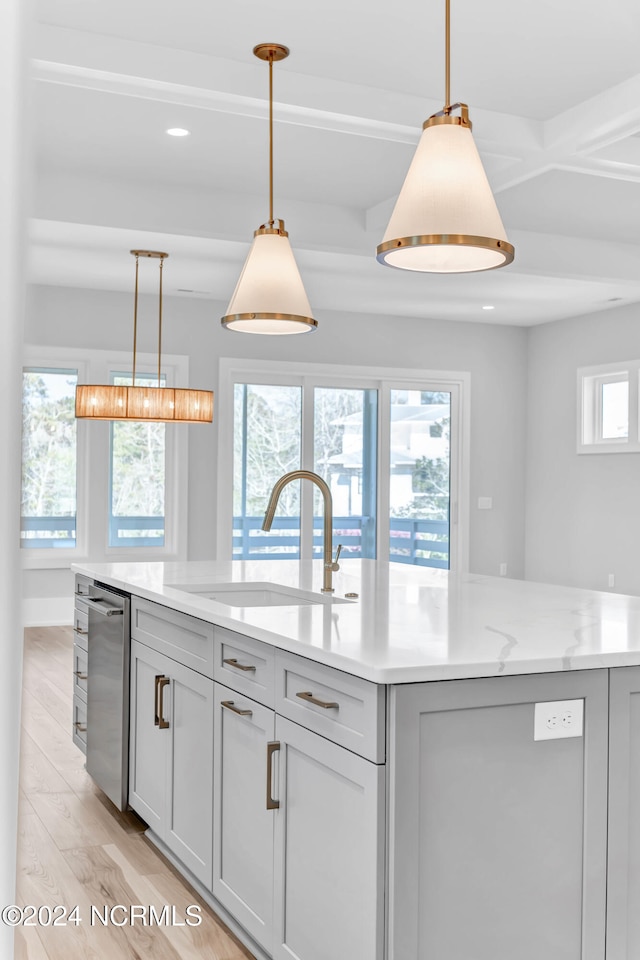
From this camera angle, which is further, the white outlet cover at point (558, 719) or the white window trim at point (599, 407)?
the white window trim at point (599, 407)

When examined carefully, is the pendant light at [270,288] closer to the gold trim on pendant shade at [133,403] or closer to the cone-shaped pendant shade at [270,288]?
the cone-shaped pendant shade at [270,288]

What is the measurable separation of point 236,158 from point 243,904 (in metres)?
4.01

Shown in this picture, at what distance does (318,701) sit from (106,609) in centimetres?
175

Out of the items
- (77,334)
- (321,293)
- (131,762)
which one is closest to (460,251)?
(131,762)

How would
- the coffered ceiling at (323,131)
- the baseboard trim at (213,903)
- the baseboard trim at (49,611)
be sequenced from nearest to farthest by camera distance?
the baseboard trim at (213,903) → the coffered ceiling at (323,131) → the baseboard trim at (49,611)

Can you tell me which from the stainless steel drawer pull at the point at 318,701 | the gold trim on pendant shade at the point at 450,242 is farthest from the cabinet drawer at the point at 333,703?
the gold trim on pendant shade at the point at 450,242

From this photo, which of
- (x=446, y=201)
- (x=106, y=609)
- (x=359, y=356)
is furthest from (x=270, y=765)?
(x=359, y=356)

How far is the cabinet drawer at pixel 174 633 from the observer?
262cm

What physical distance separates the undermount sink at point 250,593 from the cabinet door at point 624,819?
1.37 metres

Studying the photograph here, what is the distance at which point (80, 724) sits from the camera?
3902mm

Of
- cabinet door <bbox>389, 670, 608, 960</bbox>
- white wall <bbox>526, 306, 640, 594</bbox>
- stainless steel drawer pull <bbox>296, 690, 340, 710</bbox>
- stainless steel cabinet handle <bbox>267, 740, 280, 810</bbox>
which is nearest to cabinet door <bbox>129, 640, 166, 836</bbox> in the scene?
stainless steel cabinet handle <bbox>267, 740, 280, 810</bbox>

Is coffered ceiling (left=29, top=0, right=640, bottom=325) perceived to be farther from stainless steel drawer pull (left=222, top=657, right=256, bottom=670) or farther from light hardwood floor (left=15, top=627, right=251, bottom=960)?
light hardwood floor (left=15, top=627, right=251, bottom=960)

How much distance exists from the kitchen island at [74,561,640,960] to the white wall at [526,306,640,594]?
564 centimetres

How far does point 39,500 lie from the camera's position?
7250 millimetres
